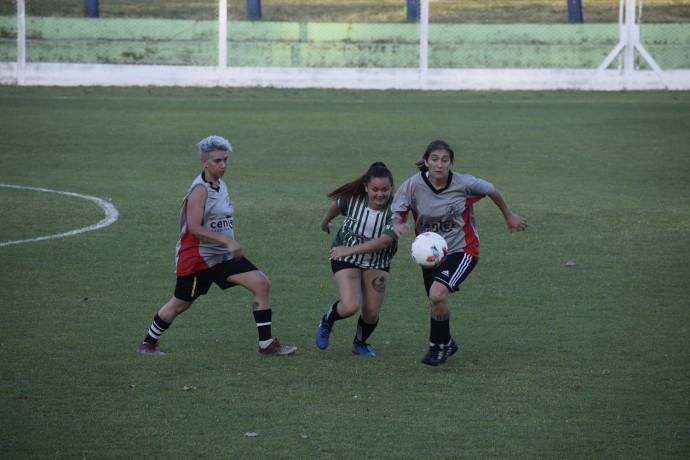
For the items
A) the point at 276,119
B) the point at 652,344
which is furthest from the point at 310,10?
the point at 652,344

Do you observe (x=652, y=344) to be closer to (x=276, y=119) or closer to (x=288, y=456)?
(x=288, y=456)

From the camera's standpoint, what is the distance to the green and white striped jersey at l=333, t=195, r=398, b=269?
8016 mm

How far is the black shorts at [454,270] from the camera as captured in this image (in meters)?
7.75

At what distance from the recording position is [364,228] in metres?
8.02

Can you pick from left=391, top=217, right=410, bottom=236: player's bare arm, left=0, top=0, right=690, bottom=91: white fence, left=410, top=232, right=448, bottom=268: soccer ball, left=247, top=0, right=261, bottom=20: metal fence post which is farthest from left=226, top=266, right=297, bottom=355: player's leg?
left=247, top=0, right=261, bottom=20: metal fence post

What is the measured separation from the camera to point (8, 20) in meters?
28.3

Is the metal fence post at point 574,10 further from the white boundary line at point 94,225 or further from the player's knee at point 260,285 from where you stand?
the player's knee at point 260,285

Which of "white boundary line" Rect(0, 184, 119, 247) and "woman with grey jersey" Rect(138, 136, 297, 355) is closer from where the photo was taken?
"woman with grey jersey" Rect(138, 136, 297, 355)

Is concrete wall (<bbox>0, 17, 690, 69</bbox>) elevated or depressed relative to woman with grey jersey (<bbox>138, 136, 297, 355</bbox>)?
elevated


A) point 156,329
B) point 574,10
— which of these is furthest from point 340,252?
point 574,10

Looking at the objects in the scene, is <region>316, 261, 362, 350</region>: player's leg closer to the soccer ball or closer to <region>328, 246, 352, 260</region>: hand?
<region>328, 246, 352, 260</region>: hand

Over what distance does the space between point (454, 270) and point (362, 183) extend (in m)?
0.91

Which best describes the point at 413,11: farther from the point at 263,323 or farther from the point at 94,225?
the point at 263,323

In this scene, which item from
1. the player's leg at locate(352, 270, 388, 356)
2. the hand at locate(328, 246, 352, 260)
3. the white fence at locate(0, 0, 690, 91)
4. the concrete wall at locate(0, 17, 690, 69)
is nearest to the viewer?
the hand at locate(328, 246, 352, 260)
